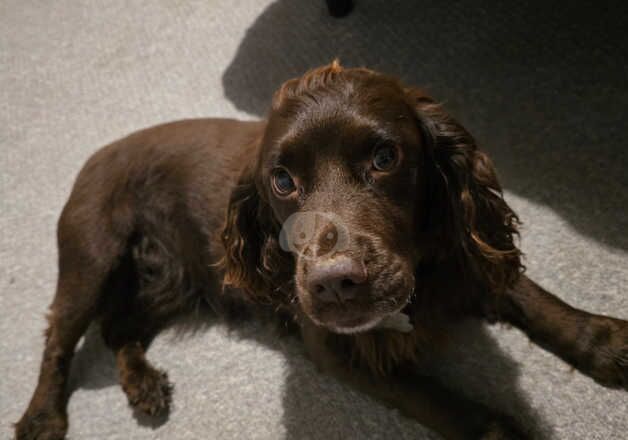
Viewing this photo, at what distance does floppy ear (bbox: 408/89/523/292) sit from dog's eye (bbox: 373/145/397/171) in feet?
0.52

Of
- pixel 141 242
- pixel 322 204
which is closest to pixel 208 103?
pixel 141 242

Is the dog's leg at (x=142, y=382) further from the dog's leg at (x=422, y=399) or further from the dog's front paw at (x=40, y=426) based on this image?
the dog's leg at (x=422, y=399)

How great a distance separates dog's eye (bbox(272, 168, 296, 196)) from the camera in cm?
129

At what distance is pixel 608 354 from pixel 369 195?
31.6 inches

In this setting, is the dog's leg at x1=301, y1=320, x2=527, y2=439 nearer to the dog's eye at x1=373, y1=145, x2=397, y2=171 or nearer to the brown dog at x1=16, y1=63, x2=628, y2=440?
the brown dog at x1=16, y1=63, x2=628, y2=440

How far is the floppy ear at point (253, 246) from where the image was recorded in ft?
5.03

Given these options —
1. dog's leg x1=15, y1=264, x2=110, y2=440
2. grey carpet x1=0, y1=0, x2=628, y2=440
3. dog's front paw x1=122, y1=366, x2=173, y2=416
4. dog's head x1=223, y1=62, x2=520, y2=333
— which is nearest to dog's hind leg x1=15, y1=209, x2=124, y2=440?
dog's leg x1=15, y1=264, x2=110, y2=440

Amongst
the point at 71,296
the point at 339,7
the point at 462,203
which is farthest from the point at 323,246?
the point at 339,7

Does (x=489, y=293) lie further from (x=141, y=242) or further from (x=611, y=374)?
(x=141, y=242)

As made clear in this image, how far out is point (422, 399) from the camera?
146cm

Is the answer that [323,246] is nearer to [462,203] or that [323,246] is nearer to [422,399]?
[462,203]

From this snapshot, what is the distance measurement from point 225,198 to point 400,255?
75 cm

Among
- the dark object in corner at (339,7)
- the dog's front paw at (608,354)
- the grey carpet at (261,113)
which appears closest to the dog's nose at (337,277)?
the grey carpet at (261,113)

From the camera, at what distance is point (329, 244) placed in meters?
1.13
